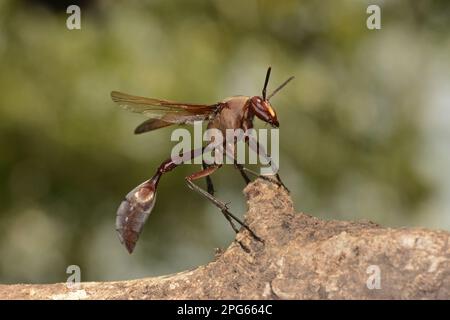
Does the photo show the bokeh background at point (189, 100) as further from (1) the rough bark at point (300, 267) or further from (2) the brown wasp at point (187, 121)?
(1) the rough bark at point (300, 267)

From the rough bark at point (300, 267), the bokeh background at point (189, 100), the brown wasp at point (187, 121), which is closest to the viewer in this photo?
the rough bark at point (300, 267)

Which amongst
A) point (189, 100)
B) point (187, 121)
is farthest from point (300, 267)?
point (189, 100)

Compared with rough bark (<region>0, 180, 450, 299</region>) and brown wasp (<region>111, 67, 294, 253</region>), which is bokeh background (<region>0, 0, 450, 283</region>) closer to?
brown wasp (<region>111, 67, 294, 253</region>)

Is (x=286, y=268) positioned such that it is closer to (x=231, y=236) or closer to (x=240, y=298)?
(x=240, y=298)

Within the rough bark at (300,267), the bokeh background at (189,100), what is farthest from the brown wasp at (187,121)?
the bokeh background at (189,100)

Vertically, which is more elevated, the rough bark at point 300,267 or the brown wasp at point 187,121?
the brown wasp at point 187,121

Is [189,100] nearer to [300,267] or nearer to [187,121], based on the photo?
[187,121]

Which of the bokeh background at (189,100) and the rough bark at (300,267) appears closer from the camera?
the rough bark at (300,267)
